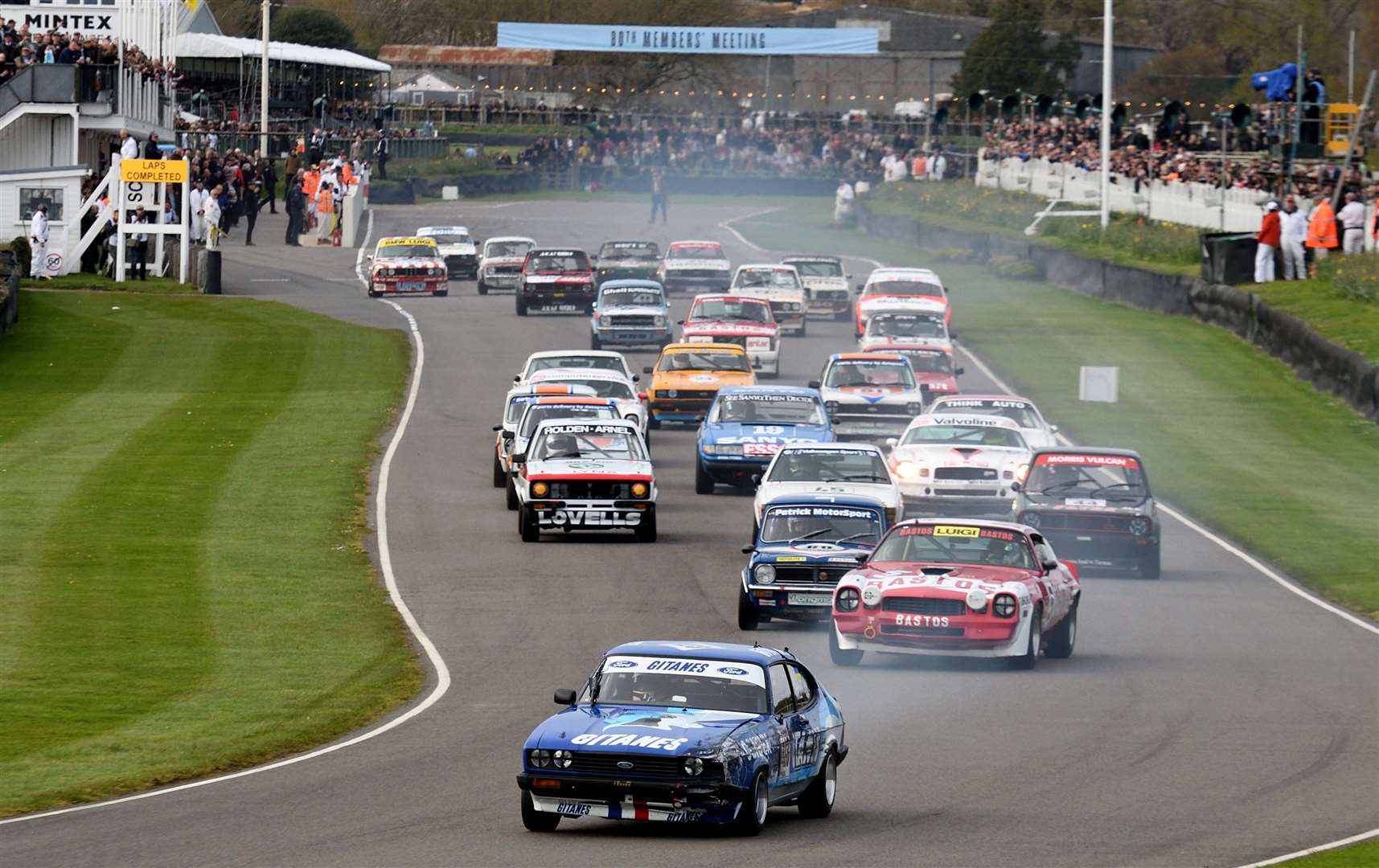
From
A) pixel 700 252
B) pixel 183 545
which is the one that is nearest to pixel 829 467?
pixel 183 545

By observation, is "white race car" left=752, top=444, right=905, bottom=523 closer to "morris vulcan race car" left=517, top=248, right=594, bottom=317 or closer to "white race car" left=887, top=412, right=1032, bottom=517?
"white race car" left=887, top=412, right=1032, bottom=517

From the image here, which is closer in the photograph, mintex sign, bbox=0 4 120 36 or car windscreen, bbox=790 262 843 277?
car windscreen, bbox=790 262 843 277

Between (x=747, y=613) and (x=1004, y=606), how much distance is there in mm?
3179

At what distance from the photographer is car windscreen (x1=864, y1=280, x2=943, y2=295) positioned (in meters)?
50.2

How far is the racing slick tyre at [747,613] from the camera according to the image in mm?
22641

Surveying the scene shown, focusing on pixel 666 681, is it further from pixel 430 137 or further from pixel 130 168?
pixel 430 137

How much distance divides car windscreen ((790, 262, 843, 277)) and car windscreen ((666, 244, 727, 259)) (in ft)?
14.2

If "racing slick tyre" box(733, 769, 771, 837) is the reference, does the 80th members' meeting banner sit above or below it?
above

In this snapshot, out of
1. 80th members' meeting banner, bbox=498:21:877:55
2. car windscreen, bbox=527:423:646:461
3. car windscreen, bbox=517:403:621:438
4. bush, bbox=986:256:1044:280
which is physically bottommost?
car windscreen, bbox=527:423:646:461

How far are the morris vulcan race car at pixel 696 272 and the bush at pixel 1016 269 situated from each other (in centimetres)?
893

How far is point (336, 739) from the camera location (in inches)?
720

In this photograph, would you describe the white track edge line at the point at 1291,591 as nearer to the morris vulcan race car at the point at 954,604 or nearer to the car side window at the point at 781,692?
the car side window at the point at 781,692

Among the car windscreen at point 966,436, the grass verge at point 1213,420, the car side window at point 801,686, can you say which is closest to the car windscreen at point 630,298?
the grass verge at point 1213,420

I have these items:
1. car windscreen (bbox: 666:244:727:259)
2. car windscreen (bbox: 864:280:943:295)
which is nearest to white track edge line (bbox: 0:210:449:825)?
car windscreen (bbox: 864:280:943:295)
